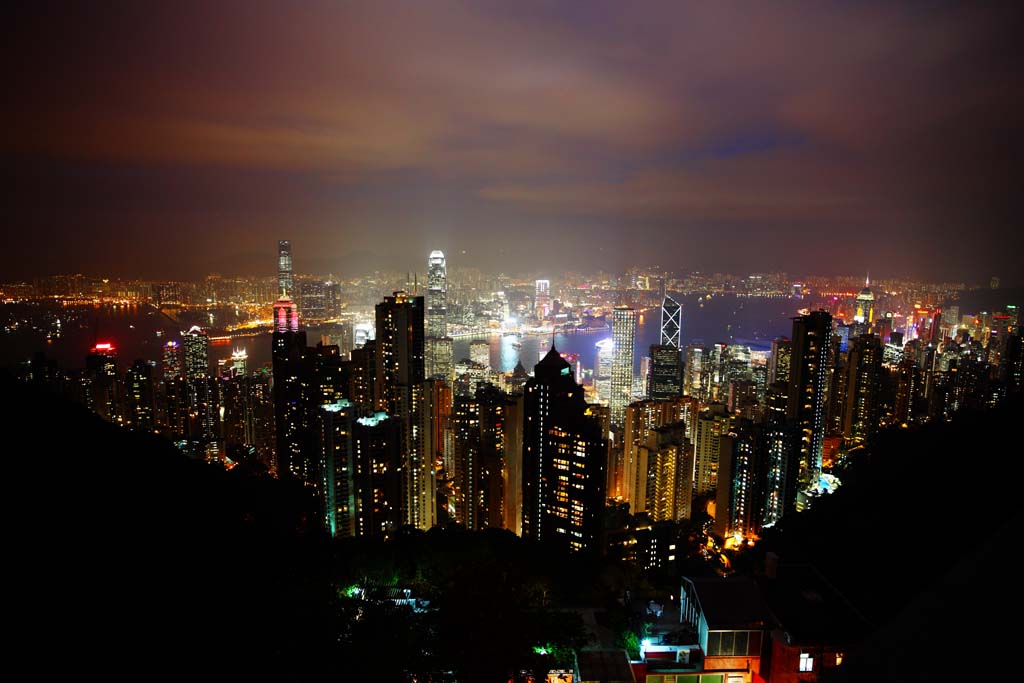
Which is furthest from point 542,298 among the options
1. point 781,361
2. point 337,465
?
point 337,465

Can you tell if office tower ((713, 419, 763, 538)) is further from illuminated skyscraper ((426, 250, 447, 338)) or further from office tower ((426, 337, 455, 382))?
illuminated skyscraper ((426, 250, 447, 338))

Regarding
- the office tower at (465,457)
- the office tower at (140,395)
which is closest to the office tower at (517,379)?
the office tower at (465,457)

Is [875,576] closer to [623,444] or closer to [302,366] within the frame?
[623,444]

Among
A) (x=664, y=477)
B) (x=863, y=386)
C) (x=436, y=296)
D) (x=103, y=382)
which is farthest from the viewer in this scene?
(x=436, y=296)

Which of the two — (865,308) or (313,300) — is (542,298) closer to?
(313,300)

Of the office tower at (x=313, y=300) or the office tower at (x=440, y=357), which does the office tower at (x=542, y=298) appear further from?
the office tower at (x=313, y=300)

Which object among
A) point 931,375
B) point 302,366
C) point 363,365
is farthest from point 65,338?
point 931,375

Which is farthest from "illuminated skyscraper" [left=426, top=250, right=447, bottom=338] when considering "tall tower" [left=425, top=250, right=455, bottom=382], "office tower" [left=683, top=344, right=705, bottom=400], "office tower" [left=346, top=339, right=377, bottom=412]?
"office tower" [left=683, top=344, right=705, bottom=400]
